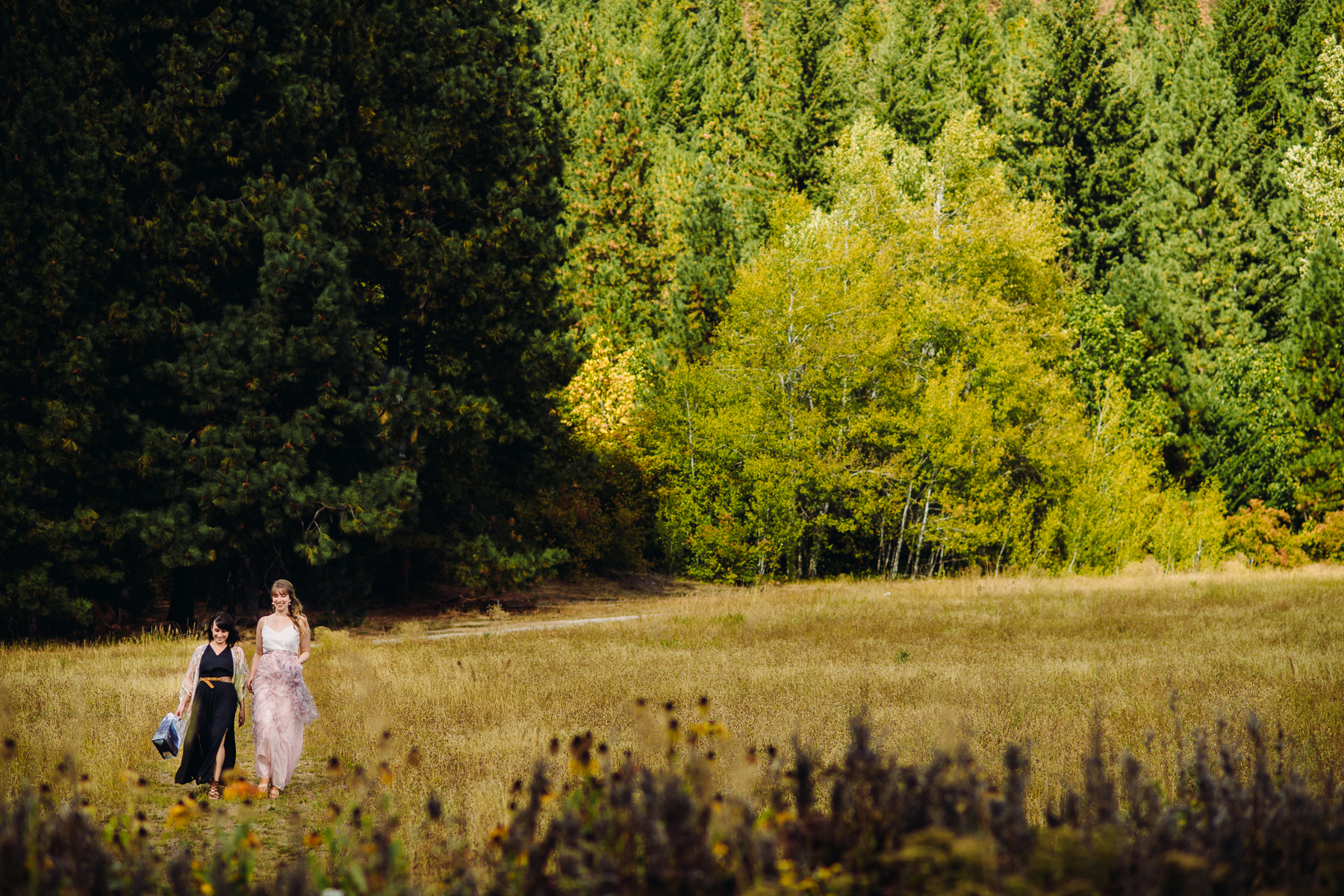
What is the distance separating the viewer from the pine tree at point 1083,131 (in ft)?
159

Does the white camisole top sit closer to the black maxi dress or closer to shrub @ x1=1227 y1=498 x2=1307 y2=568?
the black maxi dress

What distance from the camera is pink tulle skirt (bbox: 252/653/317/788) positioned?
8.76m

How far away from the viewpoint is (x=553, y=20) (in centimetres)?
6034

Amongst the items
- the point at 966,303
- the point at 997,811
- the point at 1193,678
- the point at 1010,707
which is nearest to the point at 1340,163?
the point at 966,303

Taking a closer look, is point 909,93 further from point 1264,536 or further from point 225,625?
point 225,625

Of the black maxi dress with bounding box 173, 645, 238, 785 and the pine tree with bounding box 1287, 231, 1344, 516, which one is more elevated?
the pine tree with bounding box 1287, 231, 1344, 516

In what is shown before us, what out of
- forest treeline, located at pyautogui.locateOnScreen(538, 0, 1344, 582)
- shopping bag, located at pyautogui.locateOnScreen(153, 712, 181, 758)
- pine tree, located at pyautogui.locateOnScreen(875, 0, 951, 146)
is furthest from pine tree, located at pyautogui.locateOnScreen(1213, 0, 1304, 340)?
shopping bag, located at pyautogui.locateOnScreen(153, 712, 181, 758)

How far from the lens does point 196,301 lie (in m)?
20.9

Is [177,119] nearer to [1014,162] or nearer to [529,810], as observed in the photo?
[529,810]

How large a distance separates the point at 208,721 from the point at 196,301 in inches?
559

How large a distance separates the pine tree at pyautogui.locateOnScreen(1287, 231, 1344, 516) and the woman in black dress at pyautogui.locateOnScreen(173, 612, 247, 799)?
121ft

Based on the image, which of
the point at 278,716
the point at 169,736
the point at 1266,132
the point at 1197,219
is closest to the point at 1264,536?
the point at 1197,219

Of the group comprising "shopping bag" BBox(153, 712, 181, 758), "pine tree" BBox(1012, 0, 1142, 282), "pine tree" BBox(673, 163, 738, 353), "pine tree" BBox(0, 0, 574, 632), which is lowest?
"shopping bag" BBox(153, 712, 181, 758)

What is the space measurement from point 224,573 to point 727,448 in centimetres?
1573
